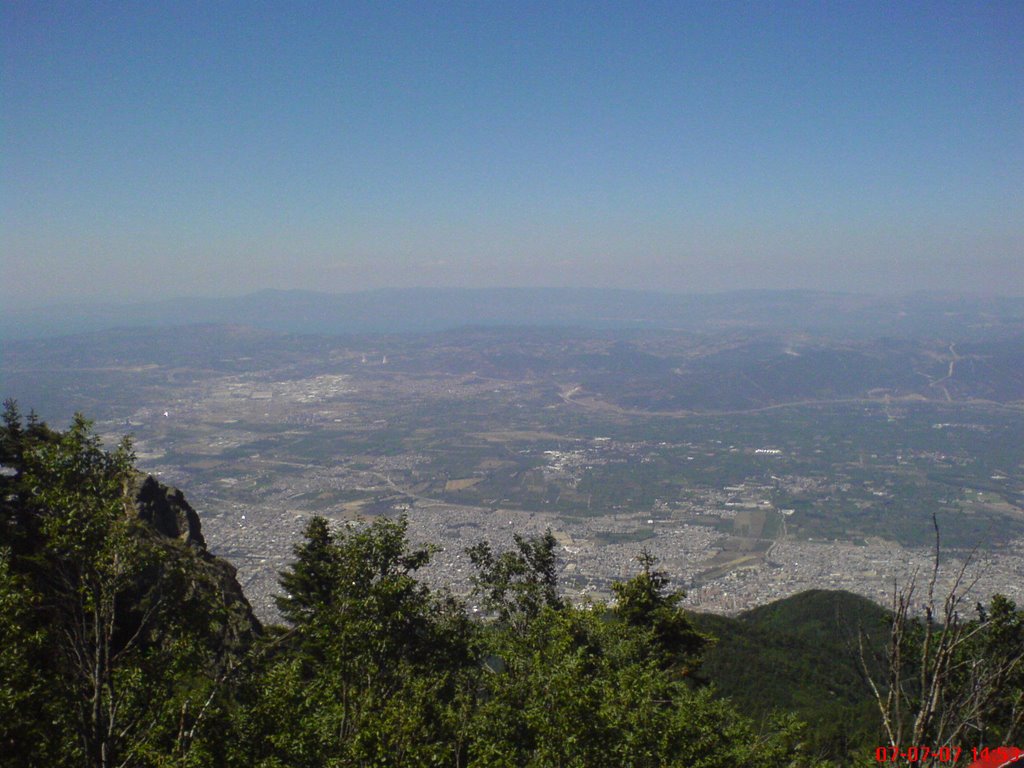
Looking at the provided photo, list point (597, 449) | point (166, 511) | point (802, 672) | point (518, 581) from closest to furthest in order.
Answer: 1. point (518, 581)
2. point (166, 511)
3. point (802, 672)
4. point (597, 449)

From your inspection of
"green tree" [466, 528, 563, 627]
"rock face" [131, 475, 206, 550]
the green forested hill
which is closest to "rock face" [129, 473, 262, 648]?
"rock face" [131, 475, 206, 550]

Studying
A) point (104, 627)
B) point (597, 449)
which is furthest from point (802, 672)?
point (597, 449)

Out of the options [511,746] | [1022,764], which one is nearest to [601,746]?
[511,746]

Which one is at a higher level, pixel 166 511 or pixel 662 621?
pixel 166 511

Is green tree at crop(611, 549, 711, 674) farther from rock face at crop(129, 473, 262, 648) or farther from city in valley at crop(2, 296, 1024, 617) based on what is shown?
rock face at crop(129, 473, 262, 648)

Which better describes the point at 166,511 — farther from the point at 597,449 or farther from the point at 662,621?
the point at 597,449
